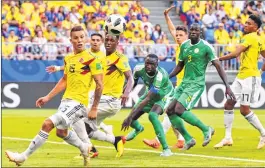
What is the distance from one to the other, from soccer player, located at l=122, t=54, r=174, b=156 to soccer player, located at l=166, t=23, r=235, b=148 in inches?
9.8

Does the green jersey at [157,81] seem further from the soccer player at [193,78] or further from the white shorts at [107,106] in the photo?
the white shorts at [107,106]

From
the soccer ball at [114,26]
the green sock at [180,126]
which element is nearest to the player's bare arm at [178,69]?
the green sock at [180,126]

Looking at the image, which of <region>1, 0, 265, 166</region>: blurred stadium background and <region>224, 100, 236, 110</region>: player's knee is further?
<region>1, 0, 265, 166</region>: blurred stadium background

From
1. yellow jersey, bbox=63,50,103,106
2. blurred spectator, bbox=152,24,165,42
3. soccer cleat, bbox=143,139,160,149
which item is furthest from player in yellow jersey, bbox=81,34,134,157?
blurred spectator, bbox=152,24,165,42

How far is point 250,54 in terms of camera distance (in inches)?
710

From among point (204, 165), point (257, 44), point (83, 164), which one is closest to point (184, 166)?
point (204, 165)

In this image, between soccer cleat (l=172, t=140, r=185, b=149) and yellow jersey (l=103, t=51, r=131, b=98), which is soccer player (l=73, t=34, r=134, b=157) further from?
soccer cleat (l=172, t=140, r=185, b=149)

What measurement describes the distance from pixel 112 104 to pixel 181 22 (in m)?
23.3

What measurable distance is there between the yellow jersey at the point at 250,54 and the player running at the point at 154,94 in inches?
71.4

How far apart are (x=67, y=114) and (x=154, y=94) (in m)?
2.80

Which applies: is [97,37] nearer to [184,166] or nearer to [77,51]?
[77,51]

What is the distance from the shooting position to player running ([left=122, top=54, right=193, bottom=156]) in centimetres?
1631

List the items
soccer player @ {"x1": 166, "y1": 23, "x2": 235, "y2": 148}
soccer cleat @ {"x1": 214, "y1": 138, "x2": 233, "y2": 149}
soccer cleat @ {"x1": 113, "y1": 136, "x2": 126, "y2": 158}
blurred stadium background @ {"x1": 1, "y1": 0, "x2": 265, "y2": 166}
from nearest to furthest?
soccer cleat @ {"x1": 113, "y1": 136, "x2": 126, "y2": 158}
soccer player @ {"x1": 166, "y1": 23, "x2": 235, "y2": 148}
soccer cleat @ {"x1": 214, "y1": 138, "x2": 233, "y2": 149}
blurred stadium background @ {"x1": 1, "y1": 0, "x2": 265, "y2": 166}

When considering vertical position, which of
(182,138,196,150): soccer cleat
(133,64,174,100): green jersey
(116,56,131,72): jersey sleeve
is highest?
(116,56,131,72): jersey sleeve
